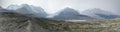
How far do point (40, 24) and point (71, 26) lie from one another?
8.5 inches

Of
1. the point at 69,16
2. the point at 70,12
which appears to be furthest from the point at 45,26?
the point at 70,12

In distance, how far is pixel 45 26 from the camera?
1332 mm

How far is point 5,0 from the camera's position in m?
2.15

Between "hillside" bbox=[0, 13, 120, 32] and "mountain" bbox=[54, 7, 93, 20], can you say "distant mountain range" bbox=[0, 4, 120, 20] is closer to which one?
"mountain" bbox=[54, 7, 93, 20]

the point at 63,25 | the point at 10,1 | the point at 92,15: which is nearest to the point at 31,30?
the point at 63,25

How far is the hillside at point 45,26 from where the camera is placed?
127 cm

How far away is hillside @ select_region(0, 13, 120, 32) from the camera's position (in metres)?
1.27

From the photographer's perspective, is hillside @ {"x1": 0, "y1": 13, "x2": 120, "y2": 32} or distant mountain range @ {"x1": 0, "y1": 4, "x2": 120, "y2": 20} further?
distant mountain range @ {"x1": 0, "y1": 4, "x2": 120, "y2": 20}

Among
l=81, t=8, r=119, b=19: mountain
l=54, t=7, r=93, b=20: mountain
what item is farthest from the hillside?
l=81, t=8, r=119, b=19: mountain

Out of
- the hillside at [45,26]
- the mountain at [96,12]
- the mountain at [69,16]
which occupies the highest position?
the mountain at [96,12]

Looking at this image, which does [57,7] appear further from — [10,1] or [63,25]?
[63,25]

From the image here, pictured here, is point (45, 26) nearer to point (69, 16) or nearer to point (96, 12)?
point (69, 16)

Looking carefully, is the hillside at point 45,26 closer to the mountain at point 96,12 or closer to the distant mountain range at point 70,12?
the distant mountain range at point 70,12

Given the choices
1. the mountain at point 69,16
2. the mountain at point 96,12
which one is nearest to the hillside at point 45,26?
the mountain at point 69,16
